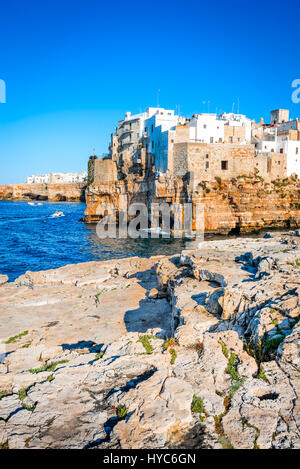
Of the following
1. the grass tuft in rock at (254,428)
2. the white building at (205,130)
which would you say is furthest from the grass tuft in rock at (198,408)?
the white building at (205,130)

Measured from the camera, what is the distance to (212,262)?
46.1ft

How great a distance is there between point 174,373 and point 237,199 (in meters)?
39.8

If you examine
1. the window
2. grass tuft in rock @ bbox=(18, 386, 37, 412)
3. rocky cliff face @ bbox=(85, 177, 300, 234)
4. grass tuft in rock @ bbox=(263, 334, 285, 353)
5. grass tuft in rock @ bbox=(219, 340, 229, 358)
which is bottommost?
grass tuft in rock @ bbox=(18, 386, 37, 412)

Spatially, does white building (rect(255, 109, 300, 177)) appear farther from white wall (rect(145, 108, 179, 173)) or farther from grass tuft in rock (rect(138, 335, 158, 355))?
grass tuft in rock (rect(138, 335, 158, 355))

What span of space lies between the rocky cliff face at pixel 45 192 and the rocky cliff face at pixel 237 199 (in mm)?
86806

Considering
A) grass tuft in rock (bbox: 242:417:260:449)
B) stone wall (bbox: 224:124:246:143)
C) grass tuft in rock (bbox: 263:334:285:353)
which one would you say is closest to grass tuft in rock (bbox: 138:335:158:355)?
grass tuft in rock (bbox: 263:334:285:353)

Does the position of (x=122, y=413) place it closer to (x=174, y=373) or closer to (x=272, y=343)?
(x=174, y=373)

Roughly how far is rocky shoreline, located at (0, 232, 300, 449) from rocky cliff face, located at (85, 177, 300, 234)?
99.5 feet

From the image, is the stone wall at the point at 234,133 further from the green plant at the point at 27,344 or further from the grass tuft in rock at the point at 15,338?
the green plant at the point at 27,344

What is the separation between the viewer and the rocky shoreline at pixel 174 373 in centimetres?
489

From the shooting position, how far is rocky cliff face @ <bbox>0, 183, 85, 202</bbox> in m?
132

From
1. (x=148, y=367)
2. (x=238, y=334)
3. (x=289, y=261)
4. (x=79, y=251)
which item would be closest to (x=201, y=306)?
(x=238, y=334)
